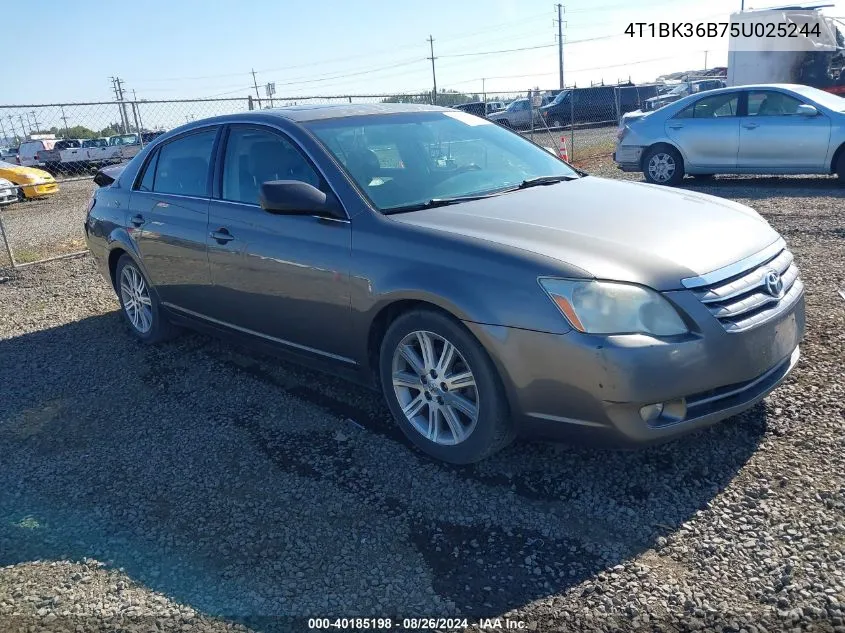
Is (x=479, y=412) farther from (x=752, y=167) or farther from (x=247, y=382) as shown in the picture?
(x=752, y=167)

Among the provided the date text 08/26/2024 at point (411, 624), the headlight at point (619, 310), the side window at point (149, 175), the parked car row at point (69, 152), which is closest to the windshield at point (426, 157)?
the headlight at point (619, 310)

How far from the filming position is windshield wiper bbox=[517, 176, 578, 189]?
13.6ft

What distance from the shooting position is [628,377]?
279 centimetres

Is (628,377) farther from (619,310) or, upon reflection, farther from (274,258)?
(274,258)

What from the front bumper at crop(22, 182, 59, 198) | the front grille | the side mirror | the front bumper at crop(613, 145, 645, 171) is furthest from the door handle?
the front bumper at crop(22, 182, 59, 198)

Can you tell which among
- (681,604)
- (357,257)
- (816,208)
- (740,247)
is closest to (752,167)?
(816,208)

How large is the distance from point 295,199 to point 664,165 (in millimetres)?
9162

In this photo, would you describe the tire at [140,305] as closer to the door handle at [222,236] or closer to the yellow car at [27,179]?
the door handle at [222,236]

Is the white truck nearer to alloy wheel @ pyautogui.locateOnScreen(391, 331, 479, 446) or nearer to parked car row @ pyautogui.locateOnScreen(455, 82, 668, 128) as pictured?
parked car row @ pyautogui.locateOnScreen(455, 82, 668, 128)

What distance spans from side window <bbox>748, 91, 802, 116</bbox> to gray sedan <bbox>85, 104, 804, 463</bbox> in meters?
7.32

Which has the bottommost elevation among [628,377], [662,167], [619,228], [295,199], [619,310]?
[662,167]

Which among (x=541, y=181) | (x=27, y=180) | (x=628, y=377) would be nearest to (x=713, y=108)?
(x=541, y=181)

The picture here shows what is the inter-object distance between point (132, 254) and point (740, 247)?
4.30 metres

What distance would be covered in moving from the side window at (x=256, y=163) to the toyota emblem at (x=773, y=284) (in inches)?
90.9
